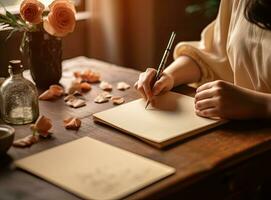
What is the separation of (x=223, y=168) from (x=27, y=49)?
81cm

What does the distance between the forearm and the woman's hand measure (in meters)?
0.28

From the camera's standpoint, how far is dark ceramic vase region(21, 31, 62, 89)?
5.66ft

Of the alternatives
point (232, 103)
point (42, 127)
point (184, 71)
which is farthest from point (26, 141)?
point (184, 71)

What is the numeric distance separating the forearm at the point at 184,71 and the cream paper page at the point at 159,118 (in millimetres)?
132

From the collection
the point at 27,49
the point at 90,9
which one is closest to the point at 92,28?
the point at 90,9

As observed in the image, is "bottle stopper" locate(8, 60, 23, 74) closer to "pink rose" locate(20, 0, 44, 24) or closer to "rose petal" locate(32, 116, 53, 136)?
"rose petal" locate(32, 116, 53, 136)

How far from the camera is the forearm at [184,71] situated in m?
1.73

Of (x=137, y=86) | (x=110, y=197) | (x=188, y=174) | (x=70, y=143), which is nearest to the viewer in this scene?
(x=110, y=197)

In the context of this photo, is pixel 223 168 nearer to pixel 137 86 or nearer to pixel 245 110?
pixel 245 110

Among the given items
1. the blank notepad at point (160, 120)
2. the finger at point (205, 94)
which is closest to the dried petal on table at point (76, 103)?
the blank notepad at point (160, 120)

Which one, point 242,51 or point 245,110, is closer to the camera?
point 245,110

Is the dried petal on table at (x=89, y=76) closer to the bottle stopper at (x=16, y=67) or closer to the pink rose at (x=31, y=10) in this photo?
the pink rose at (x=31, y=10)

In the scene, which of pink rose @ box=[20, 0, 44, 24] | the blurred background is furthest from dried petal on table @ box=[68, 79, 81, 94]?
the blurred background

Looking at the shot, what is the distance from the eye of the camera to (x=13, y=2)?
2547 mm
